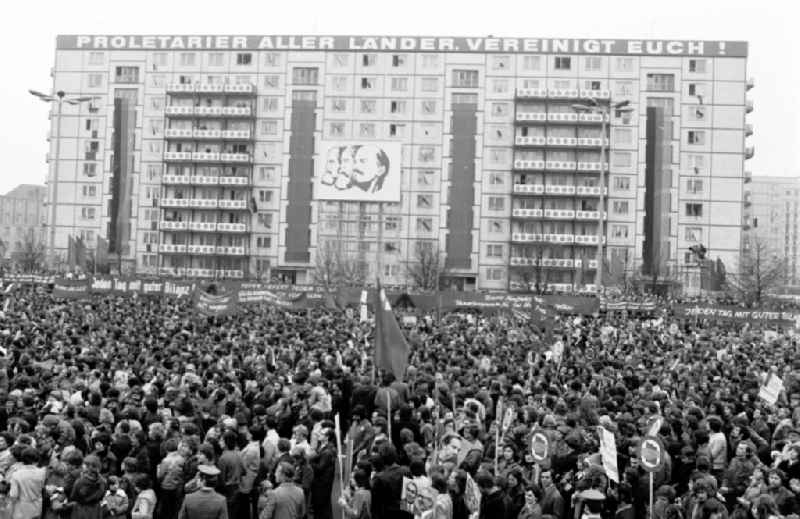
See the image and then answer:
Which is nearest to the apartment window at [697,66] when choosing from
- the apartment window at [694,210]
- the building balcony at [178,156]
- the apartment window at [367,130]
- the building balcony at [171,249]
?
the apartment window at [694,210]

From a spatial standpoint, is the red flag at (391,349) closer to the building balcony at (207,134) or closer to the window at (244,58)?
the building balcony at (207,134)

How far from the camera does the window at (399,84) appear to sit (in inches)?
3775

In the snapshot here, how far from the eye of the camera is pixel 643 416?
15500mm

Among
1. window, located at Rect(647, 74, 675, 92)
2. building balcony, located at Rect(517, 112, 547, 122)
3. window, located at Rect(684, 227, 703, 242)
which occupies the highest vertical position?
window, located at Rect(647, 74, 675, 92)

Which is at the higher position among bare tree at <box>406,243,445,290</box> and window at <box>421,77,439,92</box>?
window at <box>421,77,439,92</box>

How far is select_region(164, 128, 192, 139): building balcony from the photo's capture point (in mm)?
96438

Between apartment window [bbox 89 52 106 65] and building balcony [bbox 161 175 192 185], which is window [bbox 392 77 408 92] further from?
apartment window [bbox 89 52 106 65]

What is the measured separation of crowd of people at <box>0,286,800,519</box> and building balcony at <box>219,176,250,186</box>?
71.1 meters

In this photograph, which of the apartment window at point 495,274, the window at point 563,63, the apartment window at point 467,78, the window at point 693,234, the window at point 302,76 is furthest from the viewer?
the window at point 302,76

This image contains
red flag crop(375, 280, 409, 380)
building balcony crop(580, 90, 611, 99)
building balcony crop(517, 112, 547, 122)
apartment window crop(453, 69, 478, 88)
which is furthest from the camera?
apartment window crop(453, 69, 478, 88)

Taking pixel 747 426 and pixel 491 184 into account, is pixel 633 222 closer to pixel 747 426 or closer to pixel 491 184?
pixel 491 184

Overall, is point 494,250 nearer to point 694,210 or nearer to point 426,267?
point 426,267

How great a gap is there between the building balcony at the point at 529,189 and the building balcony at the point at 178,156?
30.3m

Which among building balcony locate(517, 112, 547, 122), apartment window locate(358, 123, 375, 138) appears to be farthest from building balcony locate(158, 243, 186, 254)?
building balcony locate(517, 112, 547, 122)
